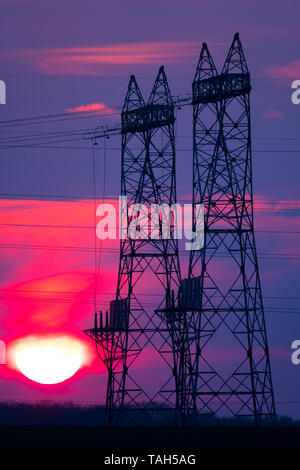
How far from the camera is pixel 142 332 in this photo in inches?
3374

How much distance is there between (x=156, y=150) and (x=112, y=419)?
18483 mm

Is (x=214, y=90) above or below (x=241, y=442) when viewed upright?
above

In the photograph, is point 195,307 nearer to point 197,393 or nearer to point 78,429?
point 197,393

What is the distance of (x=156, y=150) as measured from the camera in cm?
8694

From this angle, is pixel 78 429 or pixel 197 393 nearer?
pixel 78 429
